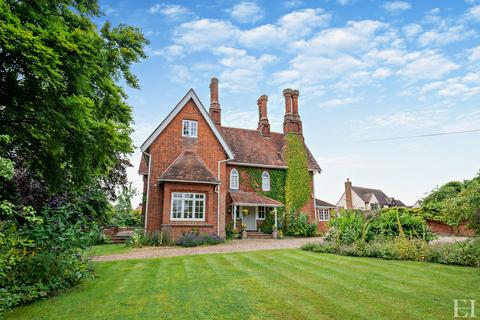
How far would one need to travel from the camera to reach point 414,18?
9.45 m

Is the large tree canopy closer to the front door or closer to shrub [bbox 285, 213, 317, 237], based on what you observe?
the front door

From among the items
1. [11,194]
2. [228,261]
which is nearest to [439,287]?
[228,261]

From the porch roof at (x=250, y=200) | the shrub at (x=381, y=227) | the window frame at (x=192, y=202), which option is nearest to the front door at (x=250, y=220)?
the porch roof at (x=250, y=200)

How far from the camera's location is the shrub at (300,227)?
22109 mm

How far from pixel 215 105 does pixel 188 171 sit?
A: 8.86 metres

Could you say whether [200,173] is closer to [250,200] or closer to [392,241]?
[250,200]

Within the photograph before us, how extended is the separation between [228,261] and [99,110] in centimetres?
654

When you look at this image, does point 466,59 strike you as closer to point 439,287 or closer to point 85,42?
point 439,287

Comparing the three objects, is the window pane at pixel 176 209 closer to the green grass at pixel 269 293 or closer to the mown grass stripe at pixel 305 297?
the green grass at pixel 269 293

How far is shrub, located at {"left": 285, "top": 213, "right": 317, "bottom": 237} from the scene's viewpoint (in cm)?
2211

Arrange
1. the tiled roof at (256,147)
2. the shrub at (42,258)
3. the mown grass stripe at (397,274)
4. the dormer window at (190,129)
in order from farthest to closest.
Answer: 1. the tiled roof at (256,147)
2. the dormer window at (190,129)
3. the mown grass stripe at (397,274)
4. the shrub at (42,258)

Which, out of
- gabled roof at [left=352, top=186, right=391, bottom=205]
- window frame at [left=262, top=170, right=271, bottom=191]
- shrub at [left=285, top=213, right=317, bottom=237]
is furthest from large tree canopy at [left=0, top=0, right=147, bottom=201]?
gabled roof at [left=352, top=186, right=391, bottom=205]

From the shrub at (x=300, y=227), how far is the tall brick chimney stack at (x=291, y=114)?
8202mm

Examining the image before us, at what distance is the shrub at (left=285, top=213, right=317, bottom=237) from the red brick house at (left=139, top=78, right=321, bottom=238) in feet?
5.08
